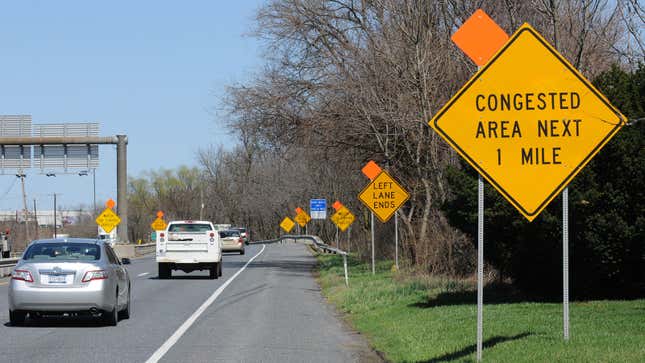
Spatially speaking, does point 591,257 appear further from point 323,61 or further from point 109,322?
point 323,61

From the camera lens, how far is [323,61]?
36375mm

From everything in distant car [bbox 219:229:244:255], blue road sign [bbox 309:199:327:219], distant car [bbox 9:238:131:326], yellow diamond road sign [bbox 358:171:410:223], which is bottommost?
distant car [bbox 219:229:244:255]

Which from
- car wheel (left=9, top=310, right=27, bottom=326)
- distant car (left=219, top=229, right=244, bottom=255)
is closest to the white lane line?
car wheel (left=9, top=310, right=27, bottom=326)

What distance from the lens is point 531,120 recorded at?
1047 centimetres

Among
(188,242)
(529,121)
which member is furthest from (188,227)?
Result: (529,121)

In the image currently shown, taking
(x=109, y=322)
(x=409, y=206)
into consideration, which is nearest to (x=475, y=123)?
(x=109, y=322)

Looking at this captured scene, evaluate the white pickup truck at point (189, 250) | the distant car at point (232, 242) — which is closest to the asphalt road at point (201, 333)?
the white pickup truck at point (189, 250)

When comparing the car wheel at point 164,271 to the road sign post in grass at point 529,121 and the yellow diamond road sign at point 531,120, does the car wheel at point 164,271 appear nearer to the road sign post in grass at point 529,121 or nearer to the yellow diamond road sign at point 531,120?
the road sign post in grass at point 529,121

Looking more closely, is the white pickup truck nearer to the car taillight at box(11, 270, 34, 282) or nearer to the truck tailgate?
the truck tailgate

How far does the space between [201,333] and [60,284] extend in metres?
2.57

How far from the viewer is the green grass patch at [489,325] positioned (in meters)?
10.9

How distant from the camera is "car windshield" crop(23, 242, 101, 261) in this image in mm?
17109

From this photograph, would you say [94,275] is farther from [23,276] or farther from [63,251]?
[23,276]

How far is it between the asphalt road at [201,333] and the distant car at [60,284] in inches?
13.6
